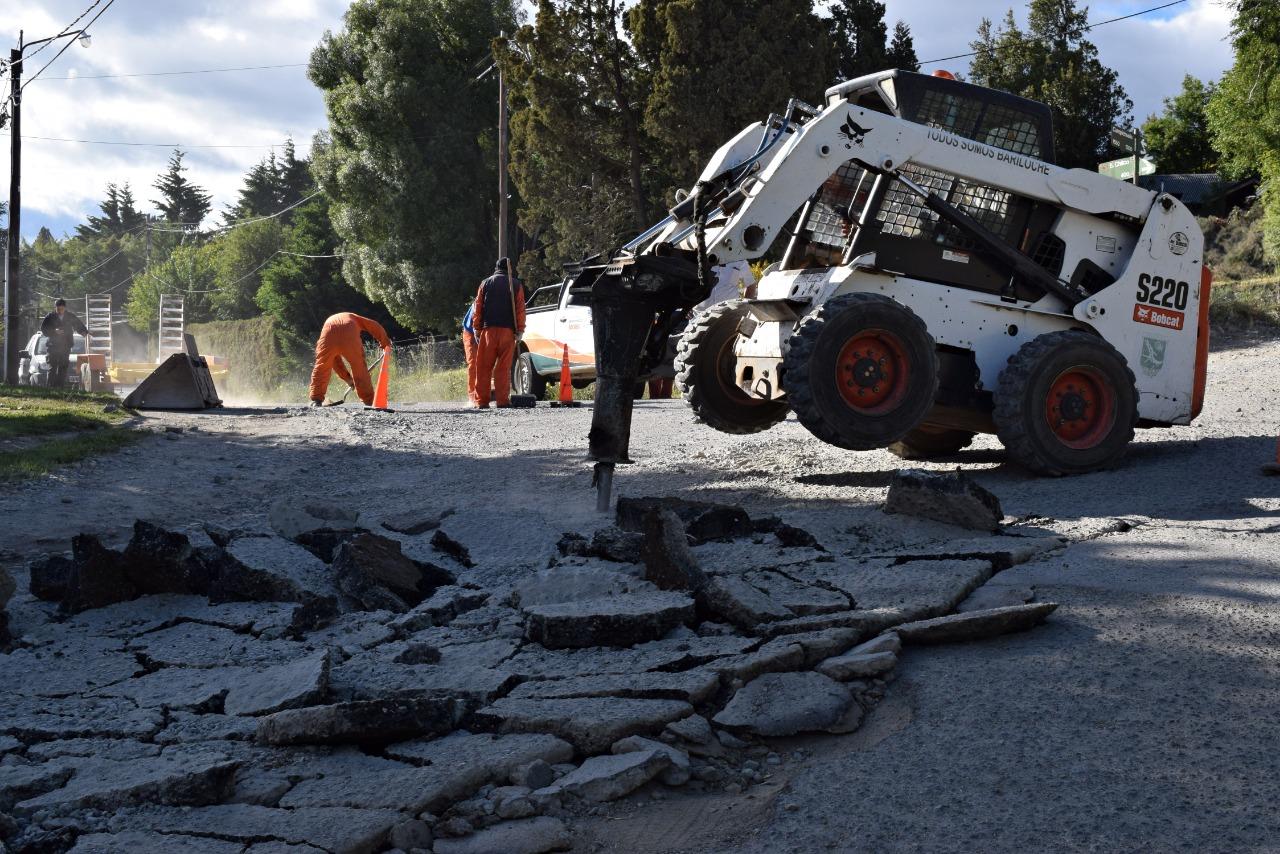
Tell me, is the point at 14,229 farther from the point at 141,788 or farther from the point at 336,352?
the point at 141,788

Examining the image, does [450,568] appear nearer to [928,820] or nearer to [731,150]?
[928,820]

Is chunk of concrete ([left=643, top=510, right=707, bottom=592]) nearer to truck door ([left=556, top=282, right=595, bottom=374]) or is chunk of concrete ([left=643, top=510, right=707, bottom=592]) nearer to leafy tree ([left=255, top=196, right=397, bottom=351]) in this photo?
truck door ([left=556, top=282, right=595, bottom=374])

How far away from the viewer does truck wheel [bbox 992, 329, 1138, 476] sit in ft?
26.6

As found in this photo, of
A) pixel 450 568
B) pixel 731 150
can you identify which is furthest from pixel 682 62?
pixel 450 568

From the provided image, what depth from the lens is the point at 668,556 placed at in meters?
5.07

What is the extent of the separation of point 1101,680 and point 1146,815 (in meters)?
0.89

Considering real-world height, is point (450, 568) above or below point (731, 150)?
below

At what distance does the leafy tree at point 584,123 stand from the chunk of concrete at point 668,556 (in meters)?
21.9

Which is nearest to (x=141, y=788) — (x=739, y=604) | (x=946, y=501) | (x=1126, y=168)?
(x=739, y=604)

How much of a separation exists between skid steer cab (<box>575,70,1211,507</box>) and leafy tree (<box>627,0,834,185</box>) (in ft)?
51.7

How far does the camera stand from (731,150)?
841cm

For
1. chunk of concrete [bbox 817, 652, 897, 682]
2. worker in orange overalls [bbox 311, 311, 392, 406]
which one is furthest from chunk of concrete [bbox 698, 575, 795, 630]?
worker in orange overalls [bbox 311, 311, 392, 406]

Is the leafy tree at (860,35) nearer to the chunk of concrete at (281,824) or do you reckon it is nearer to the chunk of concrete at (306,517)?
the chunk of concrete at (306,517)

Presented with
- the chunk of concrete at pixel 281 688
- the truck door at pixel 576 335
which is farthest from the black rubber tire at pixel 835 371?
the truck door at pixel 576 335
